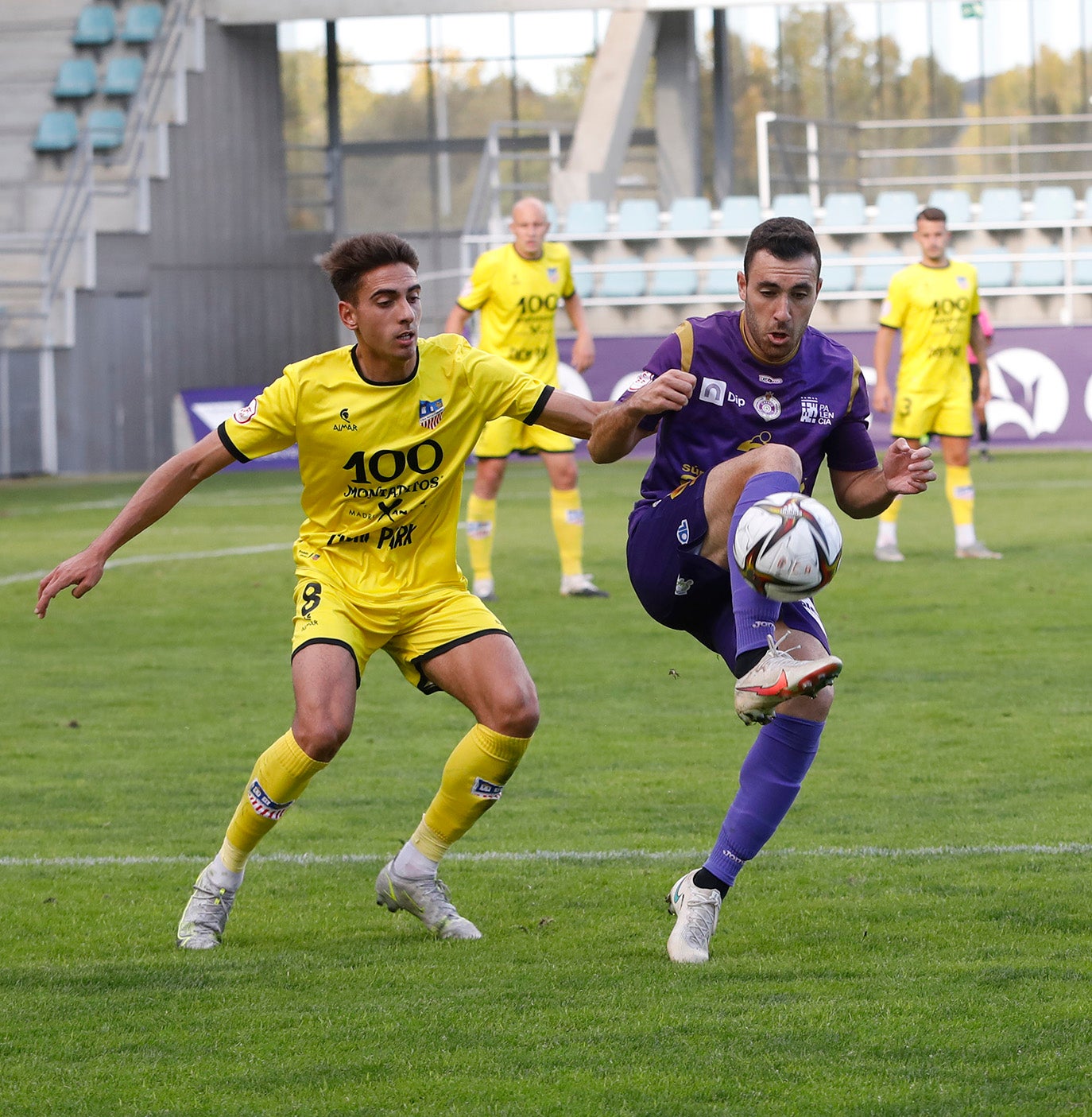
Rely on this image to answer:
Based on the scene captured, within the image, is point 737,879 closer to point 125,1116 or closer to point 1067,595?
point 125,1116

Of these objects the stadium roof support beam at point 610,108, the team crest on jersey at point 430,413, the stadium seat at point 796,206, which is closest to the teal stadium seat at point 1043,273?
the stadium seat at point 796,206

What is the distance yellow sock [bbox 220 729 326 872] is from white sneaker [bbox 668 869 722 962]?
36.8 inches

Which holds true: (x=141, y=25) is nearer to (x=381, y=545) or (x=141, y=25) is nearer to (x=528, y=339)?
(x=528, y=339)

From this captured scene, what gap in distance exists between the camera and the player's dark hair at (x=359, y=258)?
15.4 feet

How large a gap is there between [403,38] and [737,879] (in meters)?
29.5

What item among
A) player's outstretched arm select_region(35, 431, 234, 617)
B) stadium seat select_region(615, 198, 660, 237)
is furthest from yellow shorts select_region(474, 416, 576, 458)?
stadium seat select_region(615, 198, 660, 237)

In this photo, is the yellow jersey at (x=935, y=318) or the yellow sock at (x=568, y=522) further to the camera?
the yellow jersey at (x=935, y=318)

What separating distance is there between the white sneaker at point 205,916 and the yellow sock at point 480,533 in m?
6.68

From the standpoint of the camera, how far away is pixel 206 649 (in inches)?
387

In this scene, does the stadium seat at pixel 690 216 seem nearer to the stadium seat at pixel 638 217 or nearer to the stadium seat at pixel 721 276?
the stadium seat at pixel 638 217

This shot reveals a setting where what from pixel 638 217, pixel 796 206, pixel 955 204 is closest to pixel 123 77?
pixel 638 217

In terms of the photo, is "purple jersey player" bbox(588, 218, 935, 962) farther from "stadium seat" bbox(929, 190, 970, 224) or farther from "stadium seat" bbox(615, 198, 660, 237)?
"stadium seat" bbox(929, 190, 970, 224)

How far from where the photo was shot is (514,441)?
11.2m

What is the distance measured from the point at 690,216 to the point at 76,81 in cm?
947
